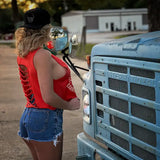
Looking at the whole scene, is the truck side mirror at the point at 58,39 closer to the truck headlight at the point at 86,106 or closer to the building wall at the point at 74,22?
the truck headlight at the point at 86,106

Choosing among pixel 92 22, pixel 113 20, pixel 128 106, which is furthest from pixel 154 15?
pixel 113 20

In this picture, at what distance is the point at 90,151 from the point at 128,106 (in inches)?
30.0

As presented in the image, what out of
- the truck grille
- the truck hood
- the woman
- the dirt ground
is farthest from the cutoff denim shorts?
the dirt ground

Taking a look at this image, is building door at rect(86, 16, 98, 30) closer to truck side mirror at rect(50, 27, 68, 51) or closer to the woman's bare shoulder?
truck side mirror at rect(50, 27, 68, 51)

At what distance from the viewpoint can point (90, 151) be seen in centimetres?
346

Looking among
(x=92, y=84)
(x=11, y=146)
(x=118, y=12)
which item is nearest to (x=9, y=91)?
(x=11, y=146)

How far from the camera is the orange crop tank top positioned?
Answer: 9.12ft

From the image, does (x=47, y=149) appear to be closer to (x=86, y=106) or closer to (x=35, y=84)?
(x=35, y=84)

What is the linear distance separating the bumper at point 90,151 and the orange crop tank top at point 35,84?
0.65 meters

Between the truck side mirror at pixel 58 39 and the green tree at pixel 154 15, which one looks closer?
the truck side mirror at pixel 58 39

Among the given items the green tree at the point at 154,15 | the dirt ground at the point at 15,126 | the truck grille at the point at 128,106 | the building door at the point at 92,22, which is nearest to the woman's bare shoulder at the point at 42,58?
the truck grille at the point at 128,106

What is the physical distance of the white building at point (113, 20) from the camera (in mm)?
78125

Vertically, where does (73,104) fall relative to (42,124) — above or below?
above

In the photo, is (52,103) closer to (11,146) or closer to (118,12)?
(11,146)
